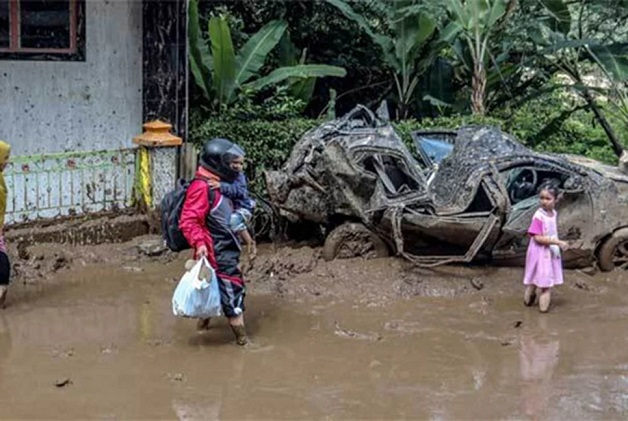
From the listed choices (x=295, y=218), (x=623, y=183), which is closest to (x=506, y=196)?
(x=623, y=183)

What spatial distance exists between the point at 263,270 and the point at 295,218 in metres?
1.08

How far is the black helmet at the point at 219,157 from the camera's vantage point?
7.24 metres

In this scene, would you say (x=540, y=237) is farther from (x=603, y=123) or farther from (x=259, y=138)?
(x=603, y=123)

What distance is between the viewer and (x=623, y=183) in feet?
33.7

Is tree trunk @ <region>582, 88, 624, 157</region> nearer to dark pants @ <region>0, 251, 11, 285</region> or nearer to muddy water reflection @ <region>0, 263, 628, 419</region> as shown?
muddy water reflection @ <region>0, 263, 628, 419</region>

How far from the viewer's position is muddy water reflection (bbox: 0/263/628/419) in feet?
20.6

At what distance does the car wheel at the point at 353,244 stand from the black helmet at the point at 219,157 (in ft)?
9.52

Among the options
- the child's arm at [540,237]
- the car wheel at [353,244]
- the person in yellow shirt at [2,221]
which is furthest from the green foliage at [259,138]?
the child's arm at [540,237]

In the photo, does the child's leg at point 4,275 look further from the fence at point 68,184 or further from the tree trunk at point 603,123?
the tree trunk at point 603,123

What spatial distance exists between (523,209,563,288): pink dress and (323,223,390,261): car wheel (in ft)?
6.12

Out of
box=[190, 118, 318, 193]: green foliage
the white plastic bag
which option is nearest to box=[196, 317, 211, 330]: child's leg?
the white plastic bag

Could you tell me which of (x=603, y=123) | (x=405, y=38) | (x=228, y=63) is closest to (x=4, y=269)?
(x=228, y=63)

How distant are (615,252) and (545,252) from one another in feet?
5.48

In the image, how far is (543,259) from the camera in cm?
863
